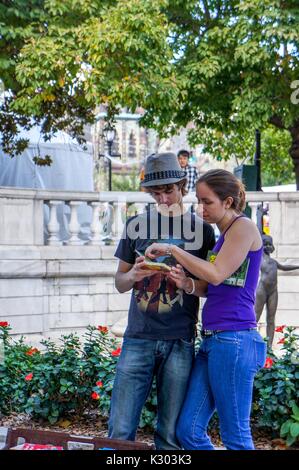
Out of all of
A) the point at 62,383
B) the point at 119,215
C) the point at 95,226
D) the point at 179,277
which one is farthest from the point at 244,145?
the point at 179,277

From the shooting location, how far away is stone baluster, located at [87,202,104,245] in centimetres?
1219

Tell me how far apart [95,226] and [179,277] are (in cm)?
853

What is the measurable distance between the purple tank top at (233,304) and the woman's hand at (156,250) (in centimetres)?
26

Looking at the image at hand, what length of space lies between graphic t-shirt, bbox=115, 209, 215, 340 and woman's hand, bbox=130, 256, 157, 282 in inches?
2.8

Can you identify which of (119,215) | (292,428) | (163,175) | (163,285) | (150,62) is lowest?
(292,428)

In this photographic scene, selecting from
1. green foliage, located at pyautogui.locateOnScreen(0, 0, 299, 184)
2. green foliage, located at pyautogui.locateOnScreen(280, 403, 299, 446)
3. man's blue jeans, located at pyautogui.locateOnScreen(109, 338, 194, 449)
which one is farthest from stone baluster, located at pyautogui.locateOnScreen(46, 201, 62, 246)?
man's blue jeans, located at pyautogui.locateOnScreen(109, 338, 194, 449)

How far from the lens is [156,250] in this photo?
365 cm

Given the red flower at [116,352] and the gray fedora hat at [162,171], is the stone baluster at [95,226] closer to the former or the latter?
the red flower at [116,352]

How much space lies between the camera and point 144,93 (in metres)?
13.3

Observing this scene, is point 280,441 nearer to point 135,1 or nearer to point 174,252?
point 174,252

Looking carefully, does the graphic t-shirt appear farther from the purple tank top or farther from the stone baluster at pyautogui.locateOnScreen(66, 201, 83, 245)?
the stone baluster at pyautogui.locateOnScreen(66, 201, 83, 245)

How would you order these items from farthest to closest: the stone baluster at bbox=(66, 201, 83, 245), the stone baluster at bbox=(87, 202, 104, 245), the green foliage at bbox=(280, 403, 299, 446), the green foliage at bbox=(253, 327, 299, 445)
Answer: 1. the stone baluster at bbox=(87, 202, 104, 245)
2. the stone baluster at bbox=(66, 201, 83, 245)
3. the green foliage at bbox=(253, 327, 299, 445)
4. the green foliage at bbox=(280, 403, 299, 446)

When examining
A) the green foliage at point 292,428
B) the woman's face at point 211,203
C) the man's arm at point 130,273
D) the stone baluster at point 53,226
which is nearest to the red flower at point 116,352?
the green foliage at point 292,428

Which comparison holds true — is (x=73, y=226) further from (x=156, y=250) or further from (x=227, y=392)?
(x=227, y=392)
